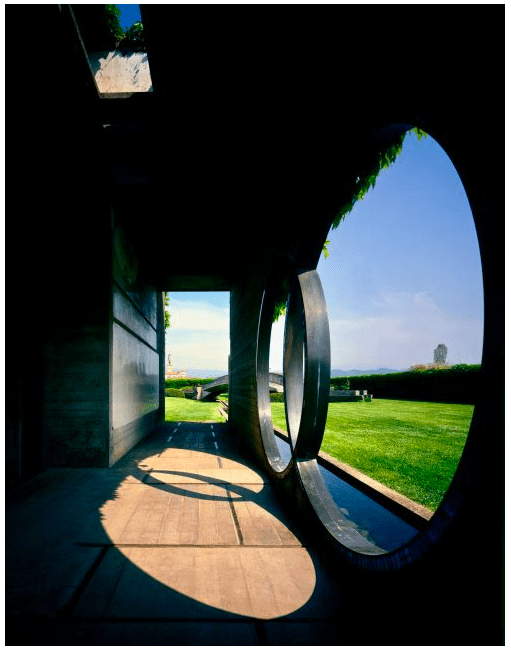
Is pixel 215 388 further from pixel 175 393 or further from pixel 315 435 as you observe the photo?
pixel 315 435

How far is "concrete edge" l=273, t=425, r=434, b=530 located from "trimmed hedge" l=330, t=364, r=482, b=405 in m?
13.2

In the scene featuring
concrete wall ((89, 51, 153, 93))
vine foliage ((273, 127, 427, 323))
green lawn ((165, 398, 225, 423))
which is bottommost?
green lawn ((165, 398, 225, 423))

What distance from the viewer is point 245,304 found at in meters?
6.61

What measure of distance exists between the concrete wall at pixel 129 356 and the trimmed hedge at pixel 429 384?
13.0 meters

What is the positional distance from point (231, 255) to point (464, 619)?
7769mm

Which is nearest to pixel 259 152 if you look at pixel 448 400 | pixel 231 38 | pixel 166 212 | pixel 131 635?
pixel 231 38

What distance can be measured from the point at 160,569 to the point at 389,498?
6.01ft

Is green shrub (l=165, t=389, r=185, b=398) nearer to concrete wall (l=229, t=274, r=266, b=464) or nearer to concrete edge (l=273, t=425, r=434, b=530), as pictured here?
concrete wall (l=229, t=274, r=266, b=464)

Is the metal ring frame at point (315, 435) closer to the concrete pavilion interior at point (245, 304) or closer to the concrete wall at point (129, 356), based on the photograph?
the concrete pavilion interior at point (245, 304)

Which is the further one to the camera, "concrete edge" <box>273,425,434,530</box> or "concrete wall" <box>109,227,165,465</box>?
"concrete wall" <box>109,227,165,465</box>

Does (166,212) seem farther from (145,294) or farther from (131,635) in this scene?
(131,635)

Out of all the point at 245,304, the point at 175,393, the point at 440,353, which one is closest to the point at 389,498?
the point at 245,304

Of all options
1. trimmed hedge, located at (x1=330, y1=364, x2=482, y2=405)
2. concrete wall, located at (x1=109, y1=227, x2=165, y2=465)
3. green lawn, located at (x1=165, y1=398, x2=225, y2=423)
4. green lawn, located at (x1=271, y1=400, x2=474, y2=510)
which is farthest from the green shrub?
green lawn, located at (x1=271, y1=400, x2=474, y2=510)

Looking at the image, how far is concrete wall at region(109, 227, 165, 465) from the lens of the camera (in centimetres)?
539
